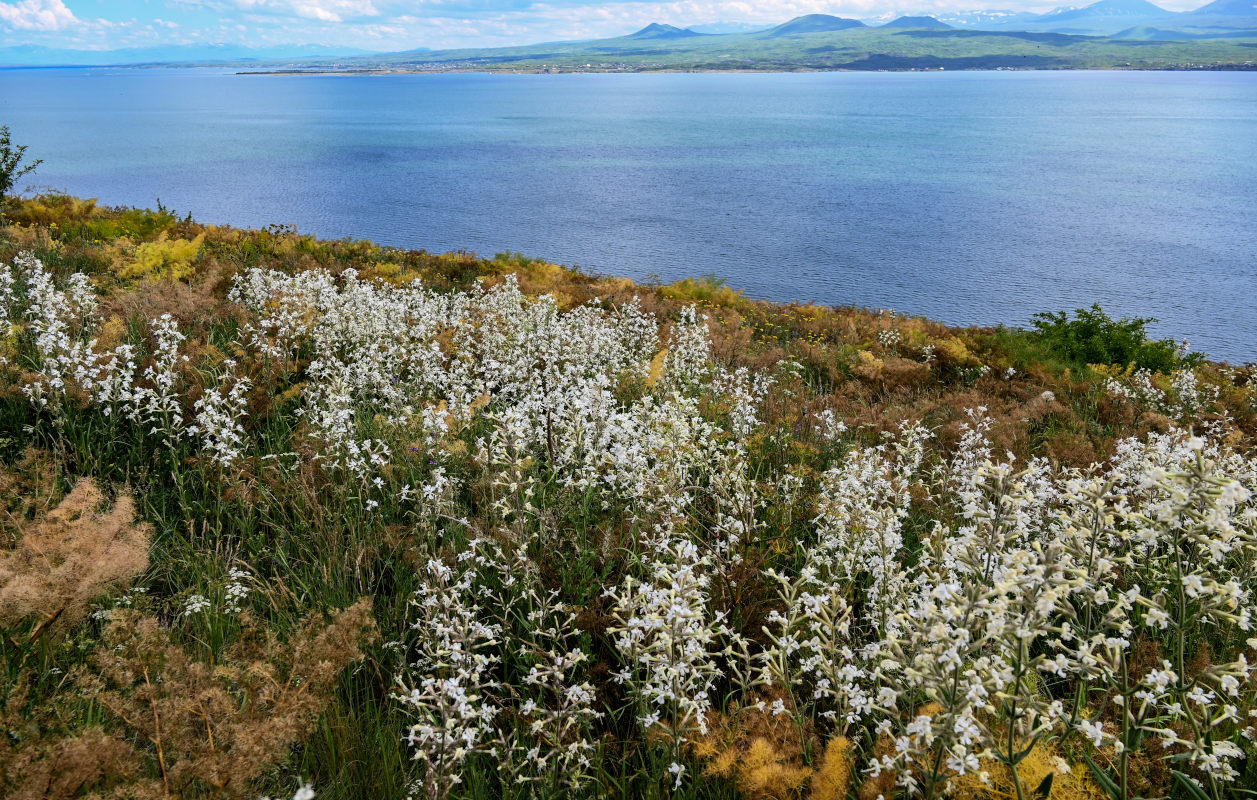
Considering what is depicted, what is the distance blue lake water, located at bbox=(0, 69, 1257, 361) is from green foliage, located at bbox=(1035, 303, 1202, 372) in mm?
9135

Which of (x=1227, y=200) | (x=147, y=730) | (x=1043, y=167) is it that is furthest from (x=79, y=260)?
(x=1043, y=167)

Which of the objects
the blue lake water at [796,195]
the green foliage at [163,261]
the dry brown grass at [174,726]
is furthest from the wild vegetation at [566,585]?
the blue lake water at [796,195]

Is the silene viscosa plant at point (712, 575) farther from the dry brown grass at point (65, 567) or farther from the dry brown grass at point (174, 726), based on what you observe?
the dry brown grass at point (65, 567)

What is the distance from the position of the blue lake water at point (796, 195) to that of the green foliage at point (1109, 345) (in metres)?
9.13

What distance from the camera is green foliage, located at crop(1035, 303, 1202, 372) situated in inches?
603

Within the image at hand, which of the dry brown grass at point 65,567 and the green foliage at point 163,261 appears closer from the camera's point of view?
the dry brown grass at point 65,567

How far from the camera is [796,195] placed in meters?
46.8

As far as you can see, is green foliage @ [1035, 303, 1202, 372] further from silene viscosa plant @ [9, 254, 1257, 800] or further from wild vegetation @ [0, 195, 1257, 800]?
silene viscosa plant @ [9, 254, 1257, 800]

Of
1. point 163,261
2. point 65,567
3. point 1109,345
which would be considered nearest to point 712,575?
point 65,567

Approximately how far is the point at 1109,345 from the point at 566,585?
1612 cm

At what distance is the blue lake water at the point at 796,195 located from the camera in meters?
29.5

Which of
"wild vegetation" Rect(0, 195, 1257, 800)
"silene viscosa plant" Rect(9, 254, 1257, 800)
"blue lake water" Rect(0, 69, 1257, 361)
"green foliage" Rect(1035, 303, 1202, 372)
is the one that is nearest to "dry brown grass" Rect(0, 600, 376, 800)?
"wild vegetation" Rect(0, 195, 1257, 800)

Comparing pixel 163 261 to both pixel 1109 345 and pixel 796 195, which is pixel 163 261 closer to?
pixel 1109 345

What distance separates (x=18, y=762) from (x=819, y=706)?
11.6 ft
